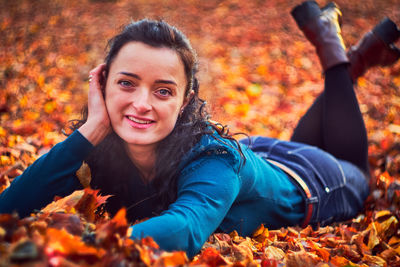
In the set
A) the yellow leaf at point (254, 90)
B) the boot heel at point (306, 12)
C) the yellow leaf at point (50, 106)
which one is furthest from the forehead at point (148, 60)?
the yellow leaf at point (254, 90)

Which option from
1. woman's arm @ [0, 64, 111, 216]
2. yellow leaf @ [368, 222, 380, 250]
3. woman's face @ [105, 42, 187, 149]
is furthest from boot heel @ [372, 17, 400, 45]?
woman's arm @ [0, 64, 111, 216]

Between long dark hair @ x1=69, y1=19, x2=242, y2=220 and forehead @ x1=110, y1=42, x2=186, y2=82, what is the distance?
0.10 ft

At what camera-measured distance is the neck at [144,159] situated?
169cm

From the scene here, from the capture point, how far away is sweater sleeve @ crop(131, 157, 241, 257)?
3.92 ft

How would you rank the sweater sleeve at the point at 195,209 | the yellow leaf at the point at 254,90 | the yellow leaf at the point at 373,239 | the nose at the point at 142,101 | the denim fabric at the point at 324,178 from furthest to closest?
the yellow leaf at the point at 254,90, the denim fabric at the point at 324,178, the yellow leaf at the point at 373,239, the nose at the point at 142,101, the sweater sleeve at the point at 195,209

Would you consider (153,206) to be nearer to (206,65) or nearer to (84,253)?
(84,253)

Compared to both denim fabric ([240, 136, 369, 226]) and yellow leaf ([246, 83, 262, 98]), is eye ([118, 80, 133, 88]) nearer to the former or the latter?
denim fabric ([240, 136, 369, 226])

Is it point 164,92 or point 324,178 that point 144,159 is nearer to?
point 164,92

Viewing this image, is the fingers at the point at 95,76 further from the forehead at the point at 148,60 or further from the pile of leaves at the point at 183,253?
the pile of leaves at the point at 183,253

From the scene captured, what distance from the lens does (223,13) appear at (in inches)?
262

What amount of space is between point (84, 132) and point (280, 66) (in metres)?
4.24

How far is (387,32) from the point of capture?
300cm

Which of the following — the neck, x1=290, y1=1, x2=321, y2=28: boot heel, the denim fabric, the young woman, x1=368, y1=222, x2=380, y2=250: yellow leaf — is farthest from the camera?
x1=290, y1=1, x2=321, y2=28: boot heel

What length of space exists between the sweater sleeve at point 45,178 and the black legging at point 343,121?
1.88 metres
